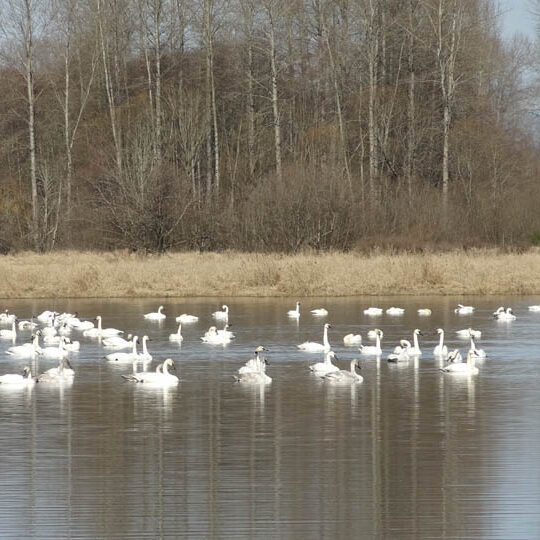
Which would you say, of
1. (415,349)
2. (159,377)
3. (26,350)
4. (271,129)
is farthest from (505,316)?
Result: (271,129)

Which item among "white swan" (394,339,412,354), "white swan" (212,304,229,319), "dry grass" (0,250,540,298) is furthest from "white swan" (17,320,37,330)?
"white swan" (394,339,412,354)

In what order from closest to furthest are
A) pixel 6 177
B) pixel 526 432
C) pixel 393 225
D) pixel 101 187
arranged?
pixel 526 432
pixel 393 225
pixel 101 187
pixel 6 177

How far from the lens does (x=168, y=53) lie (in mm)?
60750

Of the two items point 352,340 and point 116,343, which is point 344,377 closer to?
point 352,340

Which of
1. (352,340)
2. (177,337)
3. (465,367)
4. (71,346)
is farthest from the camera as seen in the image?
(177,337)

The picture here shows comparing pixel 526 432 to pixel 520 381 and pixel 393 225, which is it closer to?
pixel 520 381

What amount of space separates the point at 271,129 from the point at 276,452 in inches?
1761

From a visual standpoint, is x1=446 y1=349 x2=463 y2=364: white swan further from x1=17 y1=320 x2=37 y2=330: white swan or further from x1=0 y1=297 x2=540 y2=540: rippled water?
x1=17 y1=320 x2=37 y2=330: white swan

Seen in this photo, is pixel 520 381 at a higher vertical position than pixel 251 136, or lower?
lower

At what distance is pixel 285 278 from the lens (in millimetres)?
39312

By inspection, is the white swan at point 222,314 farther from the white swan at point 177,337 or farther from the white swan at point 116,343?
the white swan at point 116,343

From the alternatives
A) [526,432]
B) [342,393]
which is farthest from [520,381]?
[526,432]

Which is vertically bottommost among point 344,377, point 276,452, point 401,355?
point 276,452

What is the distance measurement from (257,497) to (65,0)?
4561 centimetres
